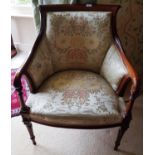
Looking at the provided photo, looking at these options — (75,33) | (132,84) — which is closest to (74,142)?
(132,84)

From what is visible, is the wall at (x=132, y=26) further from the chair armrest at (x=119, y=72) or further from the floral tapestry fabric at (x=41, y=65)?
the floral tapestry fabric at (x=41, y=65)

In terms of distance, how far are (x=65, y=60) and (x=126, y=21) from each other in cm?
59

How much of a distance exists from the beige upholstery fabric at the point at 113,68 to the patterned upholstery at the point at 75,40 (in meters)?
0.05

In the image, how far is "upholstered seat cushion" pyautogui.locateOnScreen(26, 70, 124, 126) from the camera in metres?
1.14

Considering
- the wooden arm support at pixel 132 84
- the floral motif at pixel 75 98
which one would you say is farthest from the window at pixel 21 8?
the wooden arm support at pixel 132 84

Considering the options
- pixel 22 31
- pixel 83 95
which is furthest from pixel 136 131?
pixel 22 31

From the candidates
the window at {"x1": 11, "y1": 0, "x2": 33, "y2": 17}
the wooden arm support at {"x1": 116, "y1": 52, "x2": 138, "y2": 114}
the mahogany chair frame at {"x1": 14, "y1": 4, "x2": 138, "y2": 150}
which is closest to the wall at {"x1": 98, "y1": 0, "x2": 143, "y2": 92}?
the mahogany chair frame at {"x1": 14, "y1": 4, "x2": 138, "y2": 150}

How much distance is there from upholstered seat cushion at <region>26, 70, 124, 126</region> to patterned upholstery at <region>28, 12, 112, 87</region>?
16 cm

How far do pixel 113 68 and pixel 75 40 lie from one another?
336 millimetres

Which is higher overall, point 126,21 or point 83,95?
point 126,21

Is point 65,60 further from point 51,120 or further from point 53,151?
point 53,151

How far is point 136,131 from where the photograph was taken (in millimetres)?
1599

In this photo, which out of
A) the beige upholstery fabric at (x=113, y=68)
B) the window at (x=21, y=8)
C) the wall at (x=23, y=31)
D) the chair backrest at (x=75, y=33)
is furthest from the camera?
the wall at (x=23, y=31)

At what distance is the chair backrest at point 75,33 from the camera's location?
139cm
